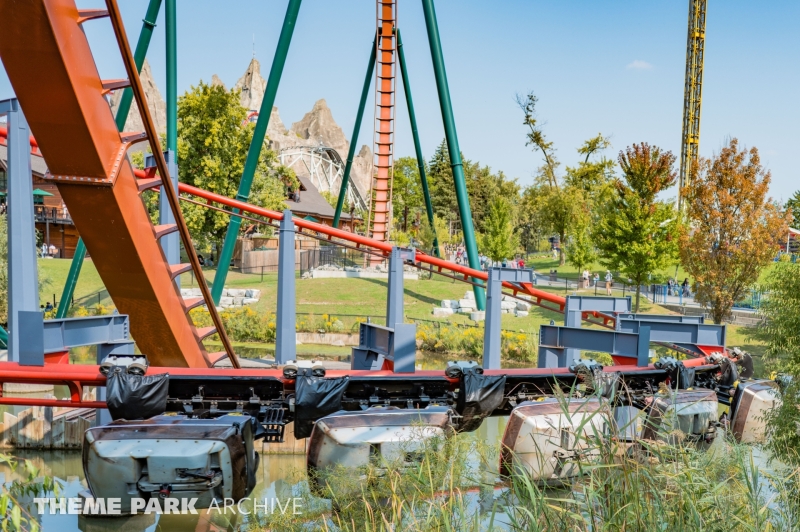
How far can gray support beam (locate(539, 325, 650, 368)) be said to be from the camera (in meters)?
8.56

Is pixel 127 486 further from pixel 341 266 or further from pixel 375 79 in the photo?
pixel 341 266

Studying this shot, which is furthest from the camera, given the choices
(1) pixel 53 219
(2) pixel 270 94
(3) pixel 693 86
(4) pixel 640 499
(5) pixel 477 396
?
(3) pixel 693 86

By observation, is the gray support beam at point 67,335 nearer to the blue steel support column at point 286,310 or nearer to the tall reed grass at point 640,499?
the blue steel support column at point 286,310

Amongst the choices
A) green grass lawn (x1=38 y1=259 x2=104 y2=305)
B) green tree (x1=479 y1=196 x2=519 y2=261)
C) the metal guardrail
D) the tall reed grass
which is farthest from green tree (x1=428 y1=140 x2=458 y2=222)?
the tall reed grass

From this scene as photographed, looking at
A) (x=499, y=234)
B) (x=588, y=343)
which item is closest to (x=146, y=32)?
(x=588, y=343)

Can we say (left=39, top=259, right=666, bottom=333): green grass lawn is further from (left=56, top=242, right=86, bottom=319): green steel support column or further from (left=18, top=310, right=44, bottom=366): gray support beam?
(left=18, top=310, right=44, bottom=366): gray support beam

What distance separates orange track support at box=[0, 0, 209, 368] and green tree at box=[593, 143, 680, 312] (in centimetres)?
1547

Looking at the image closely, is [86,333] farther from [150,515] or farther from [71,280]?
[71,280]

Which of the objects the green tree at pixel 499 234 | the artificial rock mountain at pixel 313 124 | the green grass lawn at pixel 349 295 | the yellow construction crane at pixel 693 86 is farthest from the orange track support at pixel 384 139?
the artificial rock mountain at pixel 313 124

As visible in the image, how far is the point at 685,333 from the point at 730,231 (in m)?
9.37

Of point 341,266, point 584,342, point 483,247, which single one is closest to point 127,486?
point 584,342

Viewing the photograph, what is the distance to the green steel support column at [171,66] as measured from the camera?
12302 mm

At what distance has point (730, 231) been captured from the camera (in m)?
17.6

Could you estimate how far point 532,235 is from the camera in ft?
196
